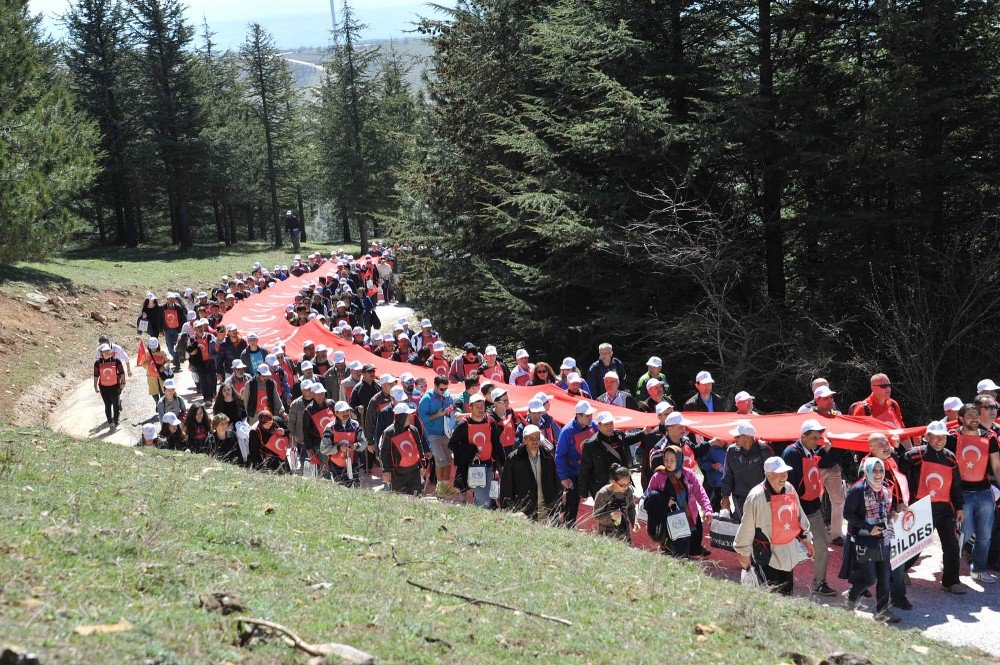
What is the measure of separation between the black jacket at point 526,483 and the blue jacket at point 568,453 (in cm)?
11

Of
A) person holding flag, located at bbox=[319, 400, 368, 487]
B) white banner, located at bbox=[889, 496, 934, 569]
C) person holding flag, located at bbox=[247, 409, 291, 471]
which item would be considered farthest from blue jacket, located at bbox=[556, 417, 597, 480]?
person holding flag, located at bbox=[247, 409, 291, 471]

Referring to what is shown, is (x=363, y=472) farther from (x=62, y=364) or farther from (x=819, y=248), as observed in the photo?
(x=62, y=364)

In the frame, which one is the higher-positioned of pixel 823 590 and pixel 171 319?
pixel 171 319

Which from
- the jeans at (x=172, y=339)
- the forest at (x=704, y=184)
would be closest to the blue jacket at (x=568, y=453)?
the forest at (x=704, y=184)

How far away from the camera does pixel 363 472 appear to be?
572 inches

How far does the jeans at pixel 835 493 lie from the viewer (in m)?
11.4

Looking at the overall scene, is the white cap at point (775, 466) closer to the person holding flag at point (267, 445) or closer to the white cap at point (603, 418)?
the white cap at point (603, 418)

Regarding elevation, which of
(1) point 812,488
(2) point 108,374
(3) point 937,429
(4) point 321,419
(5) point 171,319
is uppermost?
(5) point 171,319

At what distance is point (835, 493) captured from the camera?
11492mm

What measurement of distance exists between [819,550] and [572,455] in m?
3.22

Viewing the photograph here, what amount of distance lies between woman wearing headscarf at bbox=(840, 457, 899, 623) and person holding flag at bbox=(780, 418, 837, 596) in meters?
0.49

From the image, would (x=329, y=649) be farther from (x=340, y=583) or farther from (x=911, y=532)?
(x=911, y=532)

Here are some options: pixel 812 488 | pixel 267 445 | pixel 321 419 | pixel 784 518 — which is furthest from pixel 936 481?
pixel 267 445

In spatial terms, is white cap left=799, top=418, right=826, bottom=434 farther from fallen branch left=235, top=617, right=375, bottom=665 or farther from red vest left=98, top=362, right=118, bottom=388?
red vest left=98, top=362, right=118, bottom=388
